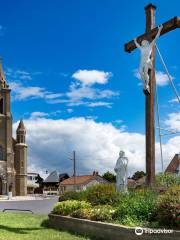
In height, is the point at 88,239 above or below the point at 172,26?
below

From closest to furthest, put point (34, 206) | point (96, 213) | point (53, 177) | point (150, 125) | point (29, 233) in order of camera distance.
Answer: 1. point (96, 213)
2. point (29, 233)
3. point (150, 125)
4. point (34, 206)
5. point (53, 177)

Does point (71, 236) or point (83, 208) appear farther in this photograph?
point (83, 208)

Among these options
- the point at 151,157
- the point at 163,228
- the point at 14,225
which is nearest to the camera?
the point at 163,228

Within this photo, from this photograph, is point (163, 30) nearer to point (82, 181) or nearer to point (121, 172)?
point (121, 172)

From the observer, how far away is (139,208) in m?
11.7

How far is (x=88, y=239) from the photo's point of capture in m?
11.6

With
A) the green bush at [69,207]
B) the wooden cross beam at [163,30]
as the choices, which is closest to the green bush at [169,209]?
the green bush at [69,207]

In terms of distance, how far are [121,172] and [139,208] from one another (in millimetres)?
3573

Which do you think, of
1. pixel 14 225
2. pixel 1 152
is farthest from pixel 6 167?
pixel 14 225

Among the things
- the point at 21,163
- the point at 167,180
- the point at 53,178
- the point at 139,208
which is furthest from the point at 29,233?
the point at 53,178

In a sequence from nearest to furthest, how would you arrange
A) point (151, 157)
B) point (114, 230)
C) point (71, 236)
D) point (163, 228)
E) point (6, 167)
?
point (163, 228), point (114, 230), point (71, 236), point (151, 157), point (6, 167)

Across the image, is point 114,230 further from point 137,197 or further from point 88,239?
point 137,197

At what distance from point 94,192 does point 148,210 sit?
415cm

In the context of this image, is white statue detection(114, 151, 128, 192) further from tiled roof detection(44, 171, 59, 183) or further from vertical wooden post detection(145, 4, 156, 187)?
tiled roof detection(44, 171, 59, 183)
